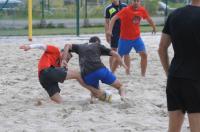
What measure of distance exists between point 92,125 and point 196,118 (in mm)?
2622

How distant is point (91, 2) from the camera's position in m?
30.6

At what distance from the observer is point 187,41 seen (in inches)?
178

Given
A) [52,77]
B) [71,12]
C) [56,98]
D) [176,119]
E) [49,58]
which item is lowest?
[71,12]

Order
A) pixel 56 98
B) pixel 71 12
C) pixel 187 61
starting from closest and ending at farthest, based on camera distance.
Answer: pixel 187 61 → pixel 56 98 → pixel 71 12

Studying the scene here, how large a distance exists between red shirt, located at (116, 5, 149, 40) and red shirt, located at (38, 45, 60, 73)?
2602 millimetres

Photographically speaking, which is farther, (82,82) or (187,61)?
(82,82)

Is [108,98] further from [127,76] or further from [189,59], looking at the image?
[189,59]

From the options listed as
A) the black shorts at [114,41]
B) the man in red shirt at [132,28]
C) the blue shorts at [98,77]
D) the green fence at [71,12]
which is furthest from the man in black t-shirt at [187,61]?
the green fence at [71,12]

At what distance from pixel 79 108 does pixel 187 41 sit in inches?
150

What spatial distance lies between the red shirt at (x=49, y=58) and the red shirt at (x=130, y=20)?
2602 millimetres

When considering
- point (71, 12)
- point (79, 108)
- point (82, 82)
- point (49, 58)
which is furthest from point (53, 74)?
point (71, 12)

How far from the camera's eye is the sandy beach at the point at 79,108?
6.94 m

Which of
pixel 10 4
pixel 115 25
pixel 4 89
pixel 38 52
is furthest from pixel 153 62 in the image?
pixel 10 4

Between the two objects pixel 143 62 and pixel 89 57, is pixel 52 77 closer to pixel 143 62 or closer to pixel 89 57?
pixel 89 57
